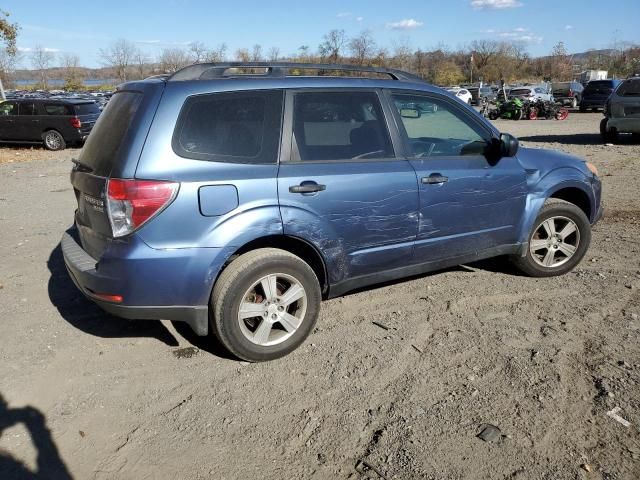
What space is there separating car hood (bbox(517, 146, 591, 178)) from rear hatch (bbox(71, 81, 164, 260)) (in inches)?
120

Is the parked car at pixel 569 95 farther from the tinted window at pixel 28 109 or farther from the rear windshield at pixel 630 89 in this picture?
the tinted window at pixel 28 109

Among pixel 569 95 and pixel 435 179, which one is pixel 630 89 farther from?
pixel 569 95

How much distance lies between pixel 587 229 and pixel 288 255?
2.99 meters

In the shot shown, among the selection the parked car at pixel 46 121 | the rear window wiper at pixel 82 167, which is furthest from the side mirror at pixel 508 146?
the parked car at pixel 46 121

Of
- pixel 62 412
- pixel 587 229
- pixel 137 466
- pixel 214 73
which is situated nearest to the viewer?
pixel 137 466

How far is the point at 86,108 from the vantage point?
59.2 feet

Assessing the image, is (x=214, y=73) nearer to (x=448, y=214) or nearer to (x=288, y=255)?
(x=288, y=255)

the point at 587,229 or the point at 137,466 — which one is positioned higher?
the point at 587,229

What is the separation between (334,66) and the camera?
4.04 metres

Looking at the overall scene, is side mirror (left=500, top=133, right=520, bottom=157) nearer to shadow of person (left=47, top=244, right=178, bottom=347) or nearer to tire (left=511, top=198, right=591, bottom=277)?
tire (left=511, top=198, right=591, bottom=277)

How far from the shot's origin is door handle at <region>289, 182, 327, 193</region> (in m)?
3.47

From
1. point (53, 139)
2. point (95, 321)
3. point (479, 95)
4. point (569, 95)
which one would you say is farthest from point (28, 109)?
point (569, 95)

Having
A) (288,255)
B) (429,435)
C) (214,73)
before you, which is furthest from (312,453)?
(214,73)

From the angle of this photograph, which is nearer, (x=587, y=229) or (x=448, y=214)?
(x=448, y=214)
